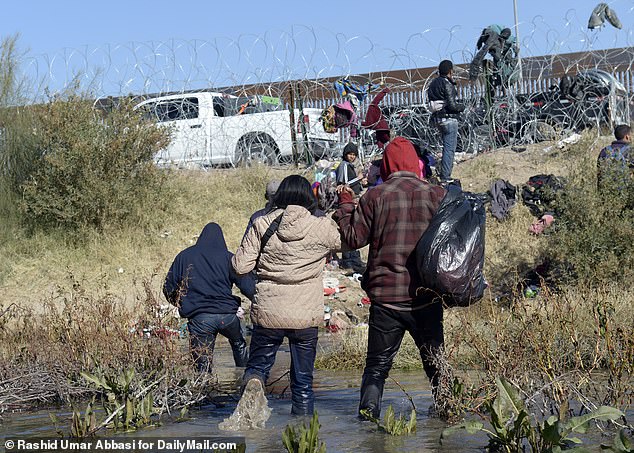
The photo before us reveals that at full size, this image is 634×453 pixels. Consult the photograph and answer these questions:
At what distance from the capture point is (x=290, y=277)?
6793mm

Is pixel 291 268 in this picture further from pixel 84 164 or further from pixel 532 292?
pixel 84 164

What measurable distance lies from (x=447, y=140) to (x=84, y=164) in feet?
18.4

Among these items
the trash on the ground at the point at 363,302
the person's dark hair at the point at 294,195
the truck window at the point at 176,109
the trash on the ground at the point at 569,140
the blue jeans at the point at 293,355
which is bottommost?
the trash on the ground at the point at 363,302

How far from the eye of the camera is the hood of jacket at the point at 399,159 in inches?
267

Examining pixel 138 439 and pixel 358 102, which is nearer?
pixel 138 439

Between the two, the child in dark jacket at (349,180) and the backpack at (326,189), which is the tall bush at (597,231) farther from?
the backpack at (326,189)

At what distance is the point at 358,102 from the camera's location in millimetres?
17625

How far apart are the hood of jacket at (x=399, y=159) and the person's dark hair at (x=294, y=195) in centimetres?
56

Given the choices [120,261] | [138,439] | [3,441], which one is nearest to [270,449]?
[138,439]

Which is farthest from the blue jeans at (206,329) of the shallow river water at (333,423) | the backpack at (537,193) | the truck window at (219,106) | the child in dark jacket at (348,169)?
the truck window at (219,106)

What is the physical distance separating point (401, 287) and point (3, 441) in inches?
112

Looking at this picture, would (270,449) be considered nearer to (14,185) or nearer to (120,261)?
(120,261)

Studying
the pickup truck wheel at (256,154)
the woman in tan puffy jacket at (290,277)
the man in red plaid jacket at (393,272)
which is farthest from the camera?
the pickup truck wheel at (256,154)

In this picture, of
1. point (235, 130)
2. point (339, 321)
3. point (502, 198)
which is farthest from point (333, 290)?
point (235, 130)
